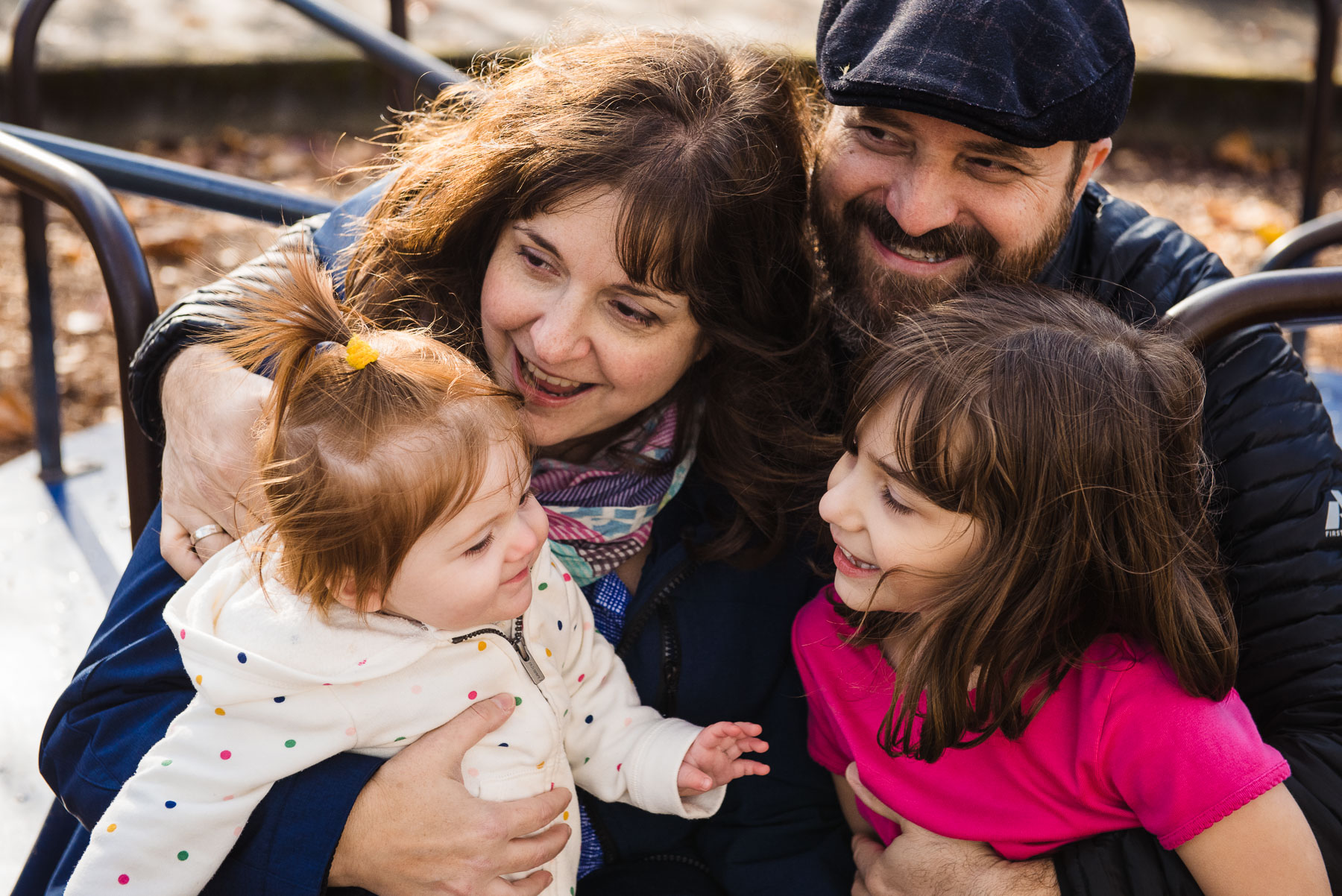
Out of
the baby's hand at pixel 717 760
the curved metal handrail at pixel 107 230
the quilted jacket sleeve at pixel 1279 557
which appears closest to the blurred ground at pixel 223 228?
the curved metal handrail at pixel 107 230

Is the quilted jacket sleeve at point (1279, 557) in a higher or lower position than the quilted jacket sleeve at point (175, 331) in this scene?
lower

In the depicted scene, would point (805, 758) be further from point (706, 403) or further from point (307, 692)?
point (307, 692)

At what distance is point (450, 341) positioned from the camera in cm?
173

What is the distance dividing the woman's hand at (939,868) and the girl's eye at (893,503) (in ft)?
1.30

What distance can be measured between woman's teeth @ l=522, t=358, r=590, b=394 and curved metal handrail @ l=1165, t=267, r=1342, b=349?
79cm

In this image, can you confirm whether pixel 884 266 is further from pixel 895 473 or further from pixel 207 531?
pixel 207 531

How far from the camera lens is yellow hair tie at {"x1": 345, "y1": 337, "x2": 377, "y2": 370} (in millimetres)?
1370

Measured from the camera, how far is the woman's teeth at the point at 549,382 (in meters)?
1.71

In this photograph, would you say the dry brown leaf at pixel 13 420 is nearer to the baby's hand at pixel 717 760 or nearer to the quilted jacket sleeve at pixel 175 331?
the quilted jacket sleeve at pixel 175 331

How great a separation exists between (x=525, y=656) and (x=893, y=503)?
1.63 ft

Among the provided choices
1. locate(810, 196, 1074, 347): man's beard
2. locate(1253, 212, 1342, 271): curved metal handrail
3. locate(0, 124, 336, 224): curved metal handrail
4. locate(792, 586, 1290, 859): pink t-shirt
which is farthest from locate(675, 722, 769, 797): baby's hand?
locate(1253, 212, 1342, 271): curved metal handrail


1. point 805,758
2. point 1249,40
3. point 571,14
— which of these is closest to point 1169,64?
point 1249,40

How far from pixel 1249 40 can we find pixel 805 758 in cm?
577

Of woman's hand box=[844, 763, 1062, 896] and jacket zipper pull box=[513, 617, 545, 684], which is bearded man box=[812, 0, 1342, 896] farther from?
jacket zipper pull box=[513, 617, 545, 684]
